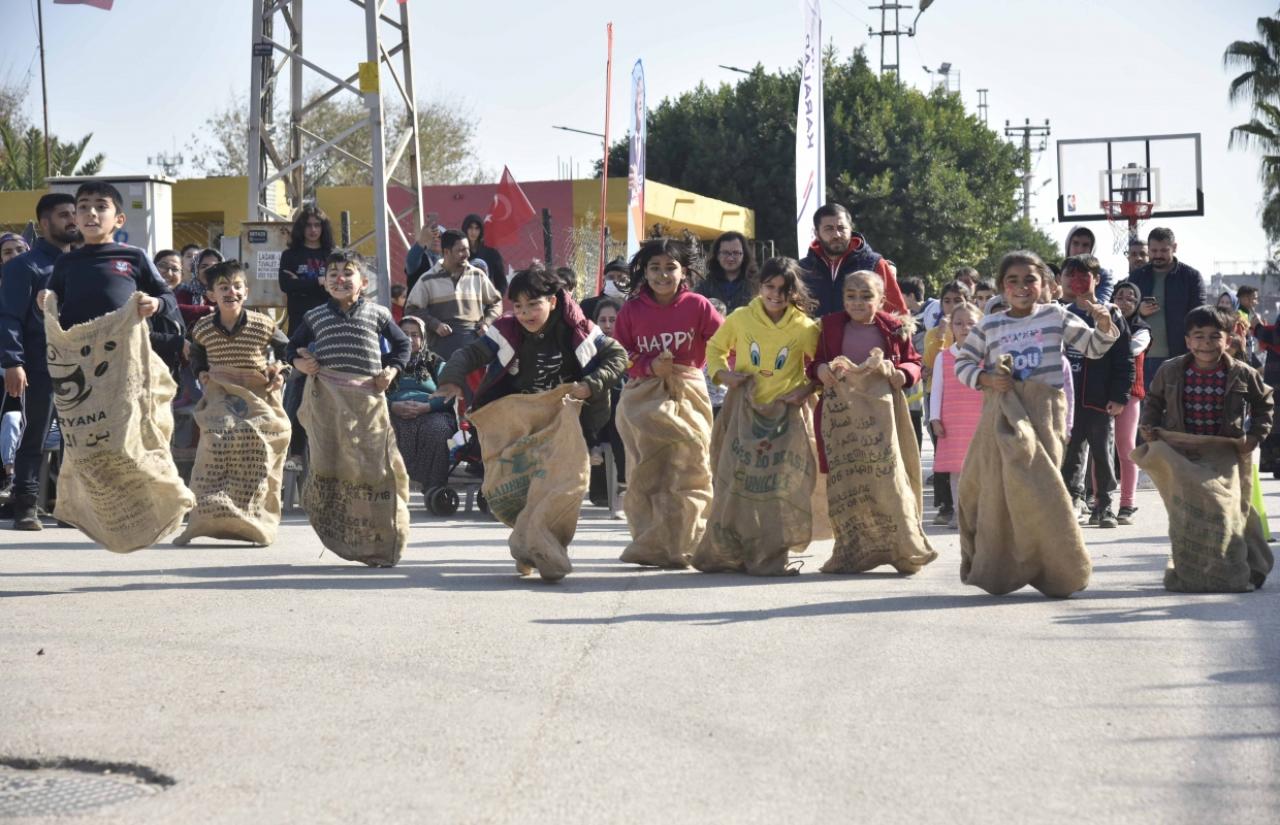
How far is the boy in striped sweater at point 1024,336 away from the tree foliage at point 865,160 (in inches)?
1875

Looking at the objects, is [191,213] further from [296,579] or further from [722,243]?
[296,579]

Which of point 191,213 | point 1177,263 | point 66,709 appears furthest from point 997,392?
point 191,213

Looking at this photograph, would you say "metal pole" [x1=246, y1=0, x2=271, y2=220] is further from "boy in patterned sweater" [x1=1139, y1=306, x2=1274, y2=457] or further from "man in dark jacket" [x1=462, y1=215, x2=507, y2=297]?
"boy in patterned sweater" [x1=1139, y1=306, x2=1274, y2=457]

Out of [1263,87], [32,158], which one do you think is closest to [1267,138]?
[1263,87]

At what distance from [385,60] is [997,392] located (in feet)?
38.9

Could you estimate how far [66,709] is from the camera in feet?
17.3

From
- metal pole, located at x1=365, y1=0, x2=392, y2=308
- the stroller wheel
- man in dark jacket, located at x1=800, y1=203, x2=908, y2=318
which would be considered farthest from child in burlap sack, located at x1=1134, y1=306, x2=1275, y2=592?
metal pole, located at x1=365, y1=0, x2=392, y2=308

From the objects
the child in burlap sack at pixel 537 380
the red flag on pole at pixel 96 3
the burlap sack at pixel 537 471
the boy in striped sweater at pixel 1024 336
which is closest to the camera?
the boy in striped sweater at pixel 1024 336

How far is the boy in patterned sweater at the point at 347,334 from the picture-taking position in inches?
361

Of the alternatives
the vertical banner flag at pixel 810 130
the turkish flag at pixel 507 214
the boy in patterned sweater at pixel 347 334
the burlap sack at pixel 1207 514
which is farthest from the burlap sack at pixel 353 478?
the turkish flag at pixel 507 214

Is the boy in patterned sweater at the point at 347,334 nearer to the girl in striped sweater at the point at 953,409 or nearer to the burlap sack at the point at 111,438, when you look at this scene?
the burlap sack at the point at 111,438

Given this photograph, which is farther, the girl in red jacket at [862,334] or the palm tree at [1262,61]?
the palm tree at [1262,61]

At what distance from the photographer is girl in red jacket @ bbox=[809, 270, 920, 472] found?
29.4 ft

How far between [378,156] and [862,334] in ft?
31.9
